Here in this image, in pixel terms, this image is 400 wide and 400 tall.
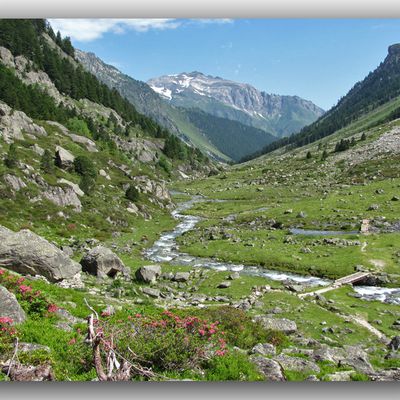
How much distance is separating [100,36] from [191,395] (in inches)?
845

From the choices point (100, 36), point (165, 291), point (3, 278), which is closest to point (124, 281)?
point (165, 291)

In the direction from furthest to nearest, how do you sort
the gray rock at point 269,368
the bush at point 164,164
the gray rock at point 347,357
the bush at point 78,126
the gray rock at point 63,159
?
the bush at point 164,164 → the bush at point 78,126 → the gray rock at point 63,159 → the gray rock at point 347,357 → the gray rock at point 269,368

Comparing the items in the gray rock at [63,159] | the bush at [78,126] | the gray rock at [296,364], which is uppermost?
the bush at [78,126]

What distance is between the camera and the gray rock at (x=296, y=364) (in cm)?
1698

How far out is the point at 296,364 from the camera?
17.3 metres

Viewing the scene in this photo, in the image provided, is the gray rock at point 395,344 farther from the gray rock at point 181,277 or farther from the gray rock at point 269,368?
the gray rock at point 181,277

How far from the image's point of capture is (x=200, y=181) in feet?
508

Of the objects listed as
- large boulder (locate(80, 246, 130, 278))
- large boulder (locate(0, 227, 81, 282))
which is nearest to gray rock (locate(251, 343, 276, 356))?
large boulder (locate(0, 227, 81, 282))

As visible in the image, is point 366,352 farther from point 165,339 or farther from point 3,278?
point 3,278

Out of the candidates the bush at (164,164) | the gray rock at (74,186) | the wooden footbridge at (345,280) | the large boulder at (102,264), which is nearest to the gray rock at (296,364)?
the wooden footbridge at (345,280)

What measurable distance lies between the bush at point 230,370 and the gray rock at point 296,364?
163 centimetres

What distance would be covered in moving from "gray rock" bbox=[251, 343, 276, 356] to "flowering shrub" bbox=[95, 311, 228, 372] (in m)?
2.43

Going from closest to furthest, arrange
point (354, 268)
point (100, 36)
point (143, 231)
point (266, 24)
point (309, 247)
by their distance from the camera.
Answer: point (266, 24) < point (100, 36) < point (354, 268) < point (309, 247) < point (143, 231)

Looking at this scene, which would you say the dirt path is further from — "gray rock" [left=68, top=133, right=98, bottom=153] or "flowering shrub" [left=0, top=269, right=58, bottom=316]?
"gray rock" [left=68, top=133, right=98, bottom=153]
